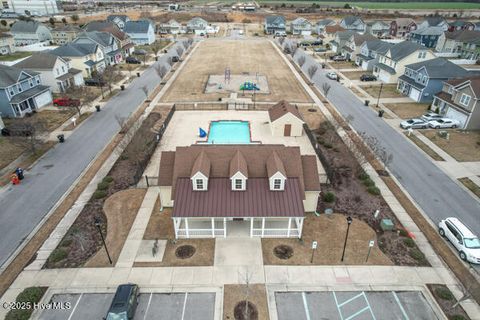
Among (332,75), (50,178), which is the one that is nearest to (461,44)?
(332,75)

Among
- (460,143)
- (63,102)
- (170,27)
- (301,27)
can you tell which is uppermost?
(301,27)

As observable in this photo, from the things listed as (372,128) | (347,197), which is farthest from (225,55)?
(347,197)

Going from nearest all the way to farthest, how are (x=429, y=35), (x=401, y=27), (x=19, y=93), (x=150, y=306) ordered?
(x=150, y=306), (x=19, y=93), (x=429, y=35), (x=401, y=27)

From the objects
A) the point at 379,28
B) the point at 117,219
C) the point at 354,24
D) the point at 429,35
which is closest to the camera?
the point at 117,219

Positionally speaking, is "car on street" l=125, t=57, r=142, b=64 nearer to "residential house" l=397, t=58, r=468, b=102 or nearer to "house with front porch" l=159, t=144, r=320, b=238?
"house with front porch" l=159, t=144, r=320, b=238

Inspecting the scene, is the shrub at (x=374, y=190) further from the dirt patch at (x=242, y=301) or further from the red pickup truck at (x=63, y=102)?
the red pickup truck at (x=63, y=102)

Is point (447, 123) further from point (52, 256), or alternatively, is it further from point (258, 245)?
point (52, 256)

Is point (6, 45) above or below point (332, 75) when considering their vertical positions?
above

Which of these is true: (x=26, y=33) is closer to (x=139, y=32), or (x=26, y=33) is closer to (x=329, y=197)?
(x=139, y=32)
